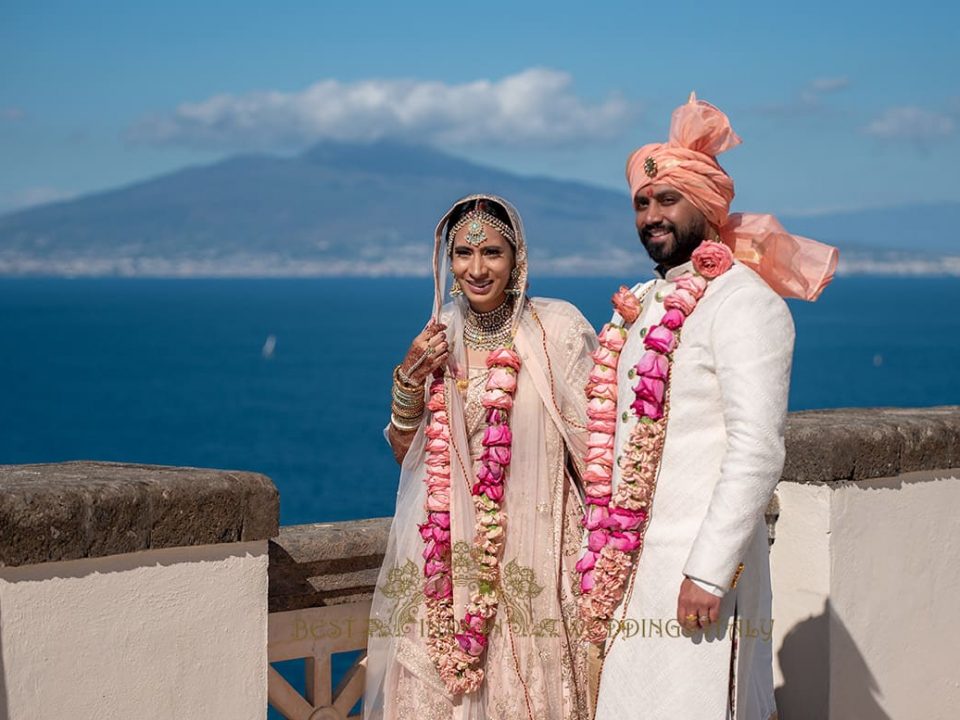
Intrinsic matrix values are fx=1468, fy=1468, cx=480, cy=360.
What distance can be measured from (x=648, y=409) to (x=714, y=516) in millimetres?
364

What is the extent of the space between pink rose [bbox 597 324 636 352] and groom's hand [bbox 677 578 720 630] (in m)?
0.79

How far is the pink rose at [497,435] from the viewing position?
4305 millimetres

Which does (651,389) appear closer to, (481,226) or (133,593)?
(481,226)

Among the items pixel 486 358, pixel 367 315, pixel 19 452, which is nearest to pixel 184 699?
pixel 486 358

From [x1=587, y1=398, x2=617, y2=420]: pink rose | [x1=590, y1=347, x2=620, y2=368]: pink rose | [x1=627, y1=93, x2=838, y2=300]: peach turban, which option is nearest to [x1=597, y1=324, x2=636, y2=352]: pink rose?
[x1=590, y1=347, x2=620, y2=368]: pink rose

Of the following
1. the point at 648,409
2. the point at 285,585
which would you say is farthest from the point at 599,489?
the point at 285,585

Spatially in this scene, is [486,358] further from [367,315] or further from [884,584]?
[367,315]

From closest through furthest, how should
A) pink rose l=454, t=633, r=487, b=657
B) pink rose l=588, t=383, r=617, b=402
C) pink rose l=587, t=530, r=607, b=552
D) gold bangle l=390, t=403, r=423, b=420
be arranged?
pink rose l=587, t=530, r=607, b=552, pink rose l=588, t=383, r=617, b=402, pink rose l=454, t=633, r=487, b=657, gold bangle l=390, t=403, r=423, b=420

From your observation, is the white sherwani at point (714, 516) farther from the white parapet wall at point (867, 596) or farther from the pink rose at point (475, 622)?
the white parapet wall at point (867, 596)

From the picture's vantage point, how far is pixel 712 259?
3.69 metres

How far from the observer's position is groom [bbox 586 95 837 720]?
11.3 feet

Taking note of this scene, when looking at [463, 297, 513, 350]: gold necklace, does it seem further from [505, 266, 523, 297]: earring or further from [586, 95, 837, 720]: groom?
[586, 95, 837, 720]: groom

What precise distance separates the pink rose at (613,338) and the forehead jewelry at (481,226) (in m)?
0.47

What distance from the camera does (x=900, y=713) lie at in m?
4.87
